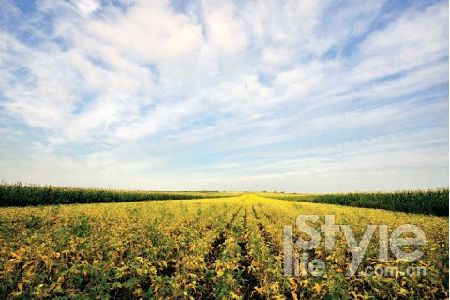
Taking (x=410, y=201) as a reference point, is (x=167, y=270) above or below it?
below

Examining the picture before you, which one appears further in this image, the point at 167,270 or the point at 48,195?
the point at 48,195

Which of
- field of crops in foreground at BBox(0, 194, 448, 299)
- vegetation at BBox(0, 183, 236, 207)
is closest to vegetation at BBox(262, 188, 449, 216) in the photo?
field of crops in foreground at BBox(0, 194, 448, 299)

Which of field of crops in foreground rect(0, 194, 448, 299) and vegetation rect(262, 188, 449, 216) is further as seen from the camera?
vegetation rect(262, 188, 449, 216)

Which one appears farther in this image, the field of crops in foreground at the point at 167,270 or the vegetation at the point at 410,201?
the vegetation at the point at 410,201

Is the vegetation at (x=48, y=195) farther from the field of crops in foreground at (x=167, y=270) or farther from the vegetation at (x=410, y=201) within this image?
the vegetation at (x=410, y=201)

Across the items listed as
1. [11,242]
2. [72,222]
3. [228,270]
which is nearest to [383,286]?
[228,270]

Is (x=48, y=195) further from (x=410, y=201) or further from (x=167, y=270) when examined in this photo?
(x=410, y=201)

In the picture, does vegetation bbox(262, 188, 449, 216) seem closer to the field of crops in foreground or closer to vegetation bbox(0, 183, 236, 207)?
the field of crops in foreground

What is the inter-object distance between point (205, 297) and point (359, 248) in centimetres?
494

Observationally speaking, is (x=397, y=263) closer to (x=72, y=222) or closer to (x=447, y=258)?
(x=447, y=258)

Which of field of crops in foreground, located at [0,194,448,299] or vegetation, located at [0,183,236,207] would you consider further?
vegetation, located at [0,183,236,207]

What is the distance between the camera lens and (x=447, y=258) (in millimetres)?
7953

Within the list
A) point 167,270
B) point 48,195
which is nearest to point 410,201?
point 167,270

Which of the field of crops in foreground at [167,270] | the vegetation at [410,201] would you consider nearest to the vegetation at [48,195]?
the field of crops in foreground at [167,270]
